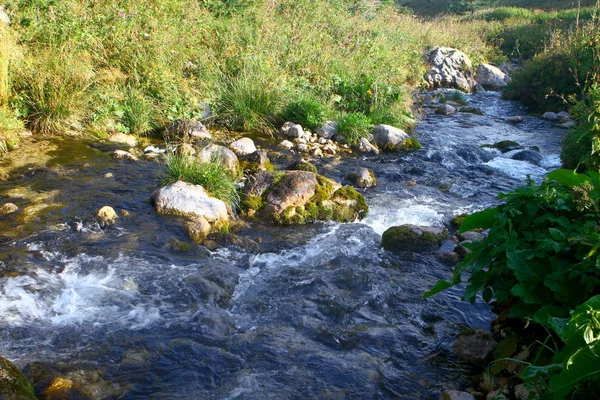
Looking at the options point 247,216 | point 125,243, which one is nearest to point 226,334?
point 125,243

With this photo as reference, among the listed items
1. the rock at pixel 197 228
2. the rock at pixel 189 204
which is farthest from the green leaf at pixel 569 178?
the rock at pixel 189 204

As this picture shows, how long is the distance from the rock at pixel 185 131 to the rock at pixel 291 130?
159 cm

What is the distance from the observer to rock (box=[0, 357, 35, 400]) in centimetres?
322

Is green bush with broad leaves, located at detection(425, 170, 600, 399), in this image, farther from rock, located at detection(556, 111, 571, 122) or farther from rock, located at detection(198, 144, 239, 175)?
rock, located at detection(556, 111, 571, 122)

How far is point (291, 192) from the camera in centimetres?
719

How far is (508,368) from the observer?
12.2 ft

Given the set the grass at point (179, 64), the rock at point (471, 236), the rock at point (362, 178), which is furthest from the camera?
the grass at point (179, 64)

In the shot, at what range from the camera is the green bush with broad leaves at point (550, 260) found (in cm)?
268

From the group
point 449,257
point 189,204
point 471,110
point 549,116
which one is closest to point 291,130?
point 189,204

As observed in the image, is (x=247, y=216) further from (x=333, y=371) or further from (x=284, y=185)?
(x=333, y=371)

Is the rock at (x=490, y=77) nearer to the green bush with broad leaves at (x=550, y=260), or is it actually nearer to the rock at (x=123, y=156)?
the rock at (x=123, y=156)

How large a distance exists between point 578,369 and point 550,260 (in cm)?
116

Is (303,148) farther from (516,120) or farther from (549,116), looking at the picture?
(549,116)

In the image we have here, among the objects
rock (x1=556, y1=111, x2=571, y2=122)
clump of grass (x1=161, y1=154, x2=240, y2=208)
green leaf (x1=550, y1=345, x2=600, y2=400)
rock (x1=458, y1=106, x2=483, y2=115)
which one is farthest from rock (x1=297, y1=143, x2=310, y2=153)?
rock (x1=556, y1=111, x2=571, y2=122)
